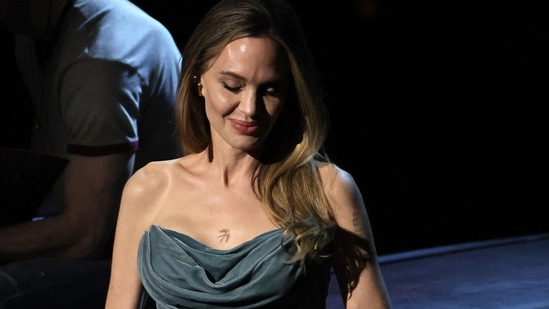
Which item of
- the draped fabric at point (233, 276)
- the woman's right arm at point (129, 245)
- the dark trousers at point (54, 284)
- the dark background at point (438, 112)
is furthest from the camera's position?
the dark background at point (438, 112)

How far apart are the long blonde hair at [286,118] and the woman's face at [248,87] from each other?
0.02m

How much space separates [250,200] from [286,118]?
0.15 meters

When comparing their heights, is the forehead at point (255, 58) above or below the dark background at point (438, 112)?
above

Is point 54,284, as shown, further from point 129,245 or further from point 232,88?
point 232,88

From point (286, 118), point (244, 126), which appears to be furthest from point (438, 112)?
point (244, 126)

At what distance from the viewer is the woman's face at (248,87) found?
1880 millimetres

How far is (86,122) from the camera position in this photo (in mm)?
2615

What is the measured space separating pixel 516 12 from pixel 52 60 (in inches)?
67.8

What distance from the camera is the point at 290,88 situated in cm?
194

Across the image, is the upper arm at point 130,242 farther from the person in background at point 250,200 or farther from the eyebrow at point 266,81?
the eyebrow at point 266,81

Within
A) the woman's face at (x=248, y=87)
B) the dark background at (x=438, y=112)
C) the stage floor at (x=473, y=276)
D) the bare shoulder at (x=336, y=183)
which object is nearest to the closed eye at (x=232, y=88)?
the woman's face at (x=248, y=87)

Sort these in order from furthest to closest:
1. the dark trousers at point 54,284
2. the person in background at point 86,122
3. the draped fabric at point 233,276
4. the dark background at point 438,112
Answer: the dark background at point 438,112
the person in background at point 86,122
the dark trousers at point 54,284
the draped fabric at point 233,276

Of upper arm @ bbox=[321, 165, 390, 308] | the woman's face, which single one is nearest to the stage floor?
upper arm @ bbox=[321, 165, 390, 308]

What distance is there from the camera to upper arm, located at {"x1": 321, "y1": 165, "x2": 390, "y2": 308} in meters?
1.94
